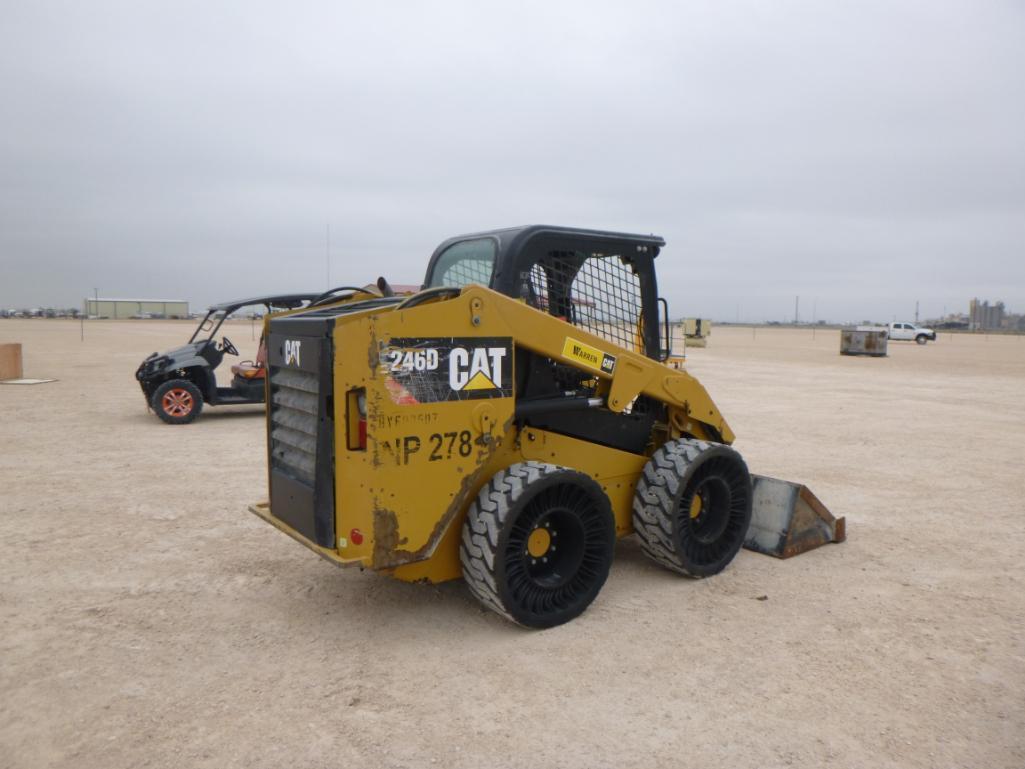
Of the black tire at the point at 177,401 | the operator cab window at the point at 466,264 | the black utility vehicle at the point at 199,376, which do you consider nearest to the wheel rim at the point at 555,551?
the operator cab window at the point at 466,264

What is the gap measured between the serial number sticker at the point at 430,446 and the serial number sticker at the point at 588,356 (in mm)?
843

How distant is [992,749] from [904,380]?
1922 centimetres

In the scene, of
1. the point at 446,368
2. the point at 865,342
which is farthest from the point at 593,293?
the point at 865,342

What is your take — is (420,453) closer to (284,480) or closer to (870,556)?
(284,480)

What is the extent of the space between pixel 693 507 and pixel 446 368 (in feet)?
7.28

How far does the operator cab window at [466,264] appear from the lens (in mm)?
4848

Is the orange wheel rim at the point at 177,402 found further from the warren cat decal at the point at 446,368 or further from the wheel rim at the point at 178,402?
the warren cat decal at the point at 446,368

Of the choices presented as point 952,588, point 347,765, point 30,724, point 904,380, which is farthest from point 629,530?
point 904,380

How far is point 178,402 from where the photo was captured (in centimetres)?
1175

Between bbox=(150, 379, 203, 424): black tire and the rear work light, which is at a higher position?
the rear work light

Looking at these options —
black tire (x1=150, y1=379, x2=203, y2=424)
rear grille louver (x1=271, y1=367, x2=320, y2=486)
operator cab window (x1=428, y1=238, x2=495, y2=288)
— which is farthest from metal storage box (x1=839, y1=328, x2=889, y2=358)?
rear grille louver (x1=271, y1=367, x2=320, y2=486)

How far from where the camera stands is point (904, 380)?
20.3 metres

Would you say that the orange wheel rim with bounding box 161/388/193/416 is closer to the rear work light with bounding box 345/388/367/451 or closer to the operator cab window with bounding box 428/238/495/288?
the operator cab window with bounding box 428/238/495/288

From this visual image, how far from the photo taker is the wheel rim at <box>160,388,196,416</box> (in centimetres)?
1166
